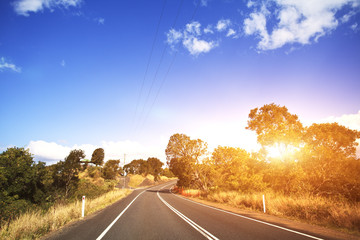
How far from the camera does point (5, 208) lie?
13125mm

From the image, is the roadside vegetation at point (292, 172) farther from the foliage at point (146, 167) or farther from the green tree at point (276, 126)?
the foliage at point (146, 167)

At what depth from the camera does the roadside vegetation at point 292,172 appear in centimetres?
905

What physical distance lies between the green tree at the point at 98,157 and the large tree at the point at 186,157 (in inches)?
1690

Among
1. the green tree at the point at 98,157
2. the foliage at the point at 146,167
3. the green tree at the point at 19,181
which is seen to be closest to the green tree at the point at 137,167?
the foliage at the point at 146,167

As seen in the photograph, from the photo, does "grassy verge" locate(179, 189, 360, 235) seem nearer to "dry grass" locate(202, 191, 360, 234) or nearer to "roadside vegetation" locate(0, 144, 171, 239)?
"dry grass" locate(202, 191, 360, 234)

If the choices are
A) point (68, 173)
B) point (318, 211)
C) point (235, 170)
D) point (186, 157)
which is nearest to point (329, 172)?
point (318, 211)

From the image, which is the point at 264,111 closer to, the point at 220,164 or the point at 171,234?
the point at 220,164

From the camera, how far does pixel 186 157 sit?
1134 inches

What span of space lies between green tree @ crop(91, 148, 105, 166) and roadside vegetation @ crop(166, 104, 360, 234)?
4898cm

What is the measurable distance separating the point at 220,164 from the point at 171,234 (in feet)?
56.0

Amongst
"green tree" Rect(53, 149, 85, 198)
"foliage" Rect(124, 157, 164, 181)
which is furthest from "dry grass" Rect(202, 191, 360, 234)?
"foliage" Rect(124, 157, 164, 181)

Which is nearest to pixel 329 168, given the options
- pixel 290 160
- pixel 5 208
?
pixel 290 160

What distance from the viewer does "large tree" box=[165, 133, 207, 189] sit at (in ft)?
90.8

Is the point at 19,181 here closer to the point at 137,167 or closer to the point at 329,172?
the point at 329,172
